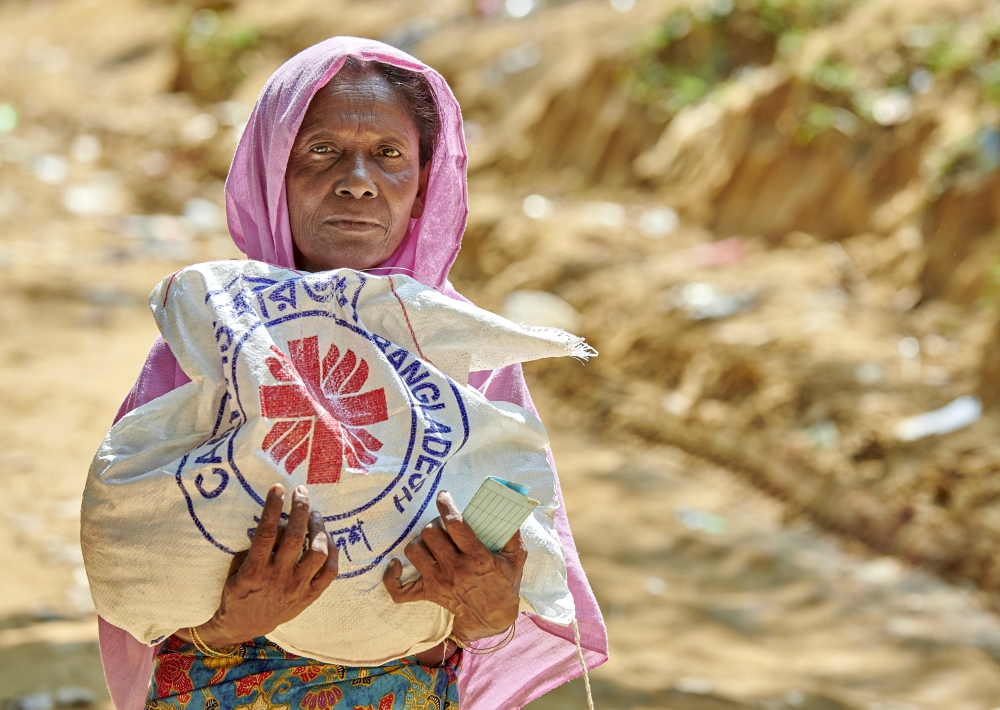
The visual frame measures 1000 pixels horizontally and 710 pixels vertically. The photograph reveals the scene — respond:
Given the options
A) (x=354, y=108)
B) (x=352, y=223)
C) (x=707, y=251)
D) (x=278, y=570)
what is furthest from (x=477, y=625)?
(x=707, y=251)

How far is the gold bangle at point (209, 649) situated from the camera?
1.31 m

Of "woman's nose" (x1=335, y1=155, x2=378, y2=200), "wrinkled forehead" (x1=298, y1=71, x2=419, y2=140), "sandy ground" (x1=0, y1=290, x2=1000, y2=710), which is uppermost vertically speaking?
"wrinkled forehead" (x1=298, y1=71, x2=419, y2=140)

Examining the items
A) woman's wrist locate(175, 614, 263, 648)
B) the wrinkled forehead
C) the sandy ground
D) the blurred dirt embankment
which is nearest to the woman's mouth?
the wrinkled forehead

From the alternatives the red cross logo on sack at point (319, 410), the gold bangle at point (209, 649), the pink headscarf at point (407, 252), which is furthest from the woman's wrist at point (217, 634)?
the red cross logo on sack at point (319, 410)

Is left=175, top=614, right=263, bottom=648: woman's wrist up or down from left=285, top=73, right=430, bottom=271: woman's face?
down

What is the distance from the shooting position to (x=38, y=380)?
5.21 m

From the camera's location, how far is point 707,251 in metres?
5.91

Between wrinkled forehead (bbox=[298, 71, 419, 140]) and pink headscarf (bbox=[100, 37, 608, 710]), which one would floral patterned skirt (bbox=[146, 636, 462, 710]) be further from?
wrinkled forehead (bbox=[298, 71, 419, 140])

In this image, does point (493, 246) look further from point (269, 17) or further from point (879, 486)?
point (269, 17)

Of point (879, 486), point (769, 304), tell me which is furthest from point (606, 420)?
point (879, 486)

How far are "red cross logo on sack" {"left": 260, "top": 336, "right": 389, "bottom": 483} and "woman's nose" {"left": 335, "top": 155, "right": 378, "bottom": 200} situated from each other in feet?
0.92

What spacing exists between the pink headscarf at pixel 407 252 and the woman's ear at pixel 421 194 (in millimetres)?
13

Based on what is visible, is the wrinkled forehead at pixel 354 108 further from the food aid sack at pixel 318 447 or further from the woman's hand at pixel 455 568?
the woman's hand at pixel 455 568

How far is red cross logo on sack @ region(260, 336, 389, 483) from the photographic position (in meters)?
1.17
